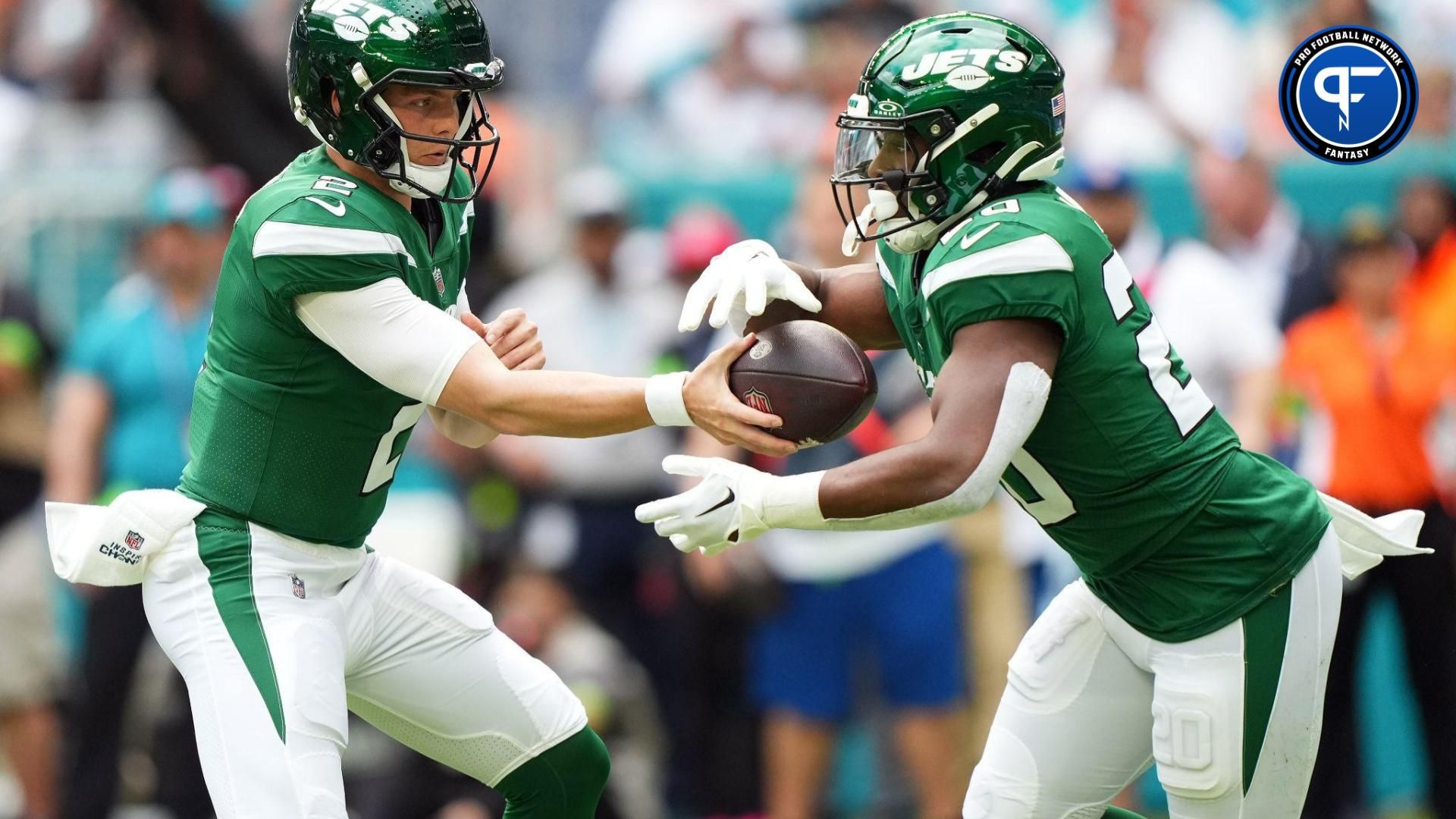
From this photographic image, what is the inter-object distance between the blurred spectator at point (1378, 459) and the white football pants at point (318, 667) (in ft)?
10.9

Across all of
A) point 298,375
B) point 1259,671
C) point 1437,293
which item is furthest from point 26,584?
point 1437,293

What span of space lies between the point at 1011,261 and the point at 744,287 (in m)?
0.62

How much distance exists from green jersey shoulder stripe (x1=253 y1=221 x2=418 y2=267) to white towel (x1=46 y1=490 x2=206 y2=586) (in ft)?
1.90

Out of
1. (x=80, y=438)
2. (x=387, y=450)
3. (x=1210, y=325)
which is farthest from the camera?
(x=80, y=438)

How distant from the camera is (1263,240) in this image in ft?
22.7

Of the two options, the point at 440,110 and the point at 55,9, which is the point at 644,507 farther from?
the point at 55,9

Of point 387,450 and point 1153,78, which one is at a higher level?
point 1153,78

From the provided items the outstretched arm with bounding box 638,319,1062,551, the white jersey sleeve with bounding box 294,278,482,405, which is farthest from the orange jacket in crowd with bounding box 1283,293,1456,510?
the white jersey sleeve with bounding box 294,278,482,405

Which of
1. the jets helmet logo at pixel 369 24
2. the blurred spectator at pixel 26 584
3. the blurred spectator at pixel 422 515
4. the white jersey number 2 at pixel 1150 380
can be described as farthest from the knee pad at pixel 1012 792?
the blurred spectator at pixel 26 584

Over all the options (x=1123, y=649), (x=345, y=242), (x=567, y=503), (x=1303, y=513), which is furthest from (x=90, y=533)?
(x=567, y=503)

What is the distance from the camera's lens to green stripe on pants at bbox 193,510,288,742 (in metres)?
3.63

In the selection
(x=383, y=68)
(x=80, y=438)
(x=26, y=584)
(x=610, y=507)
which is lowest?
(x=26, y=584)

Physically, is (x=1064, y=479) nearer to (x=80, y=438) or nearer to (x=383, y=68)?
(x=383, y=68)

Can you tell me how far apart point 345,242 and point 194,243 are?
3.05m
